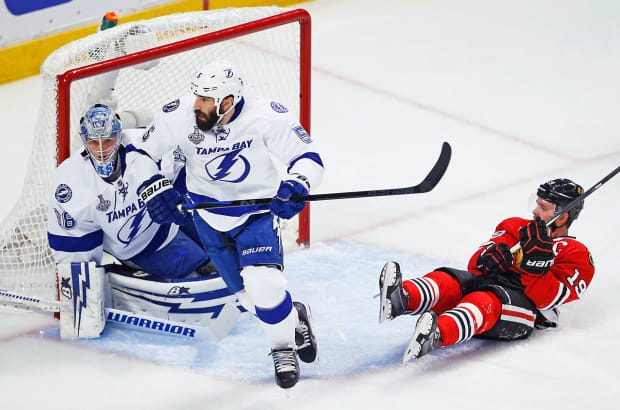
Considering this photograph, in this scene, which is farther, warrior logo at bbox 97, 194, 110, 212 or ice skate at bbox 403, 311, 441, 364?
warrior logo at bbox 97, 194, 110, 212

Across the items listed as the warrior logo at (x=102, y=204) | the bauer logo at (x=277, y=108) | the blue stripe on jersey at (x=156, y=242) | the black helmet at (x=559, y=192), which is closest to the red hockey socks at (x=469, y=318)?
the black helmet at (x=559, y=192)

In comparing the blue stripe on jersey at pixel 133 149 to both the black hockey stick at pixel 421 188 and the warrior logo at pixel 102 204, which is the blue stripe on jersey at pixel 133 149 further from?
the black hockey stick at pixel 421 188

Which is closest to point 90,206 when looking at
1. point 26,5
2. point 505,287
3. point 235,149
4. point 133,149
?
point 133,149

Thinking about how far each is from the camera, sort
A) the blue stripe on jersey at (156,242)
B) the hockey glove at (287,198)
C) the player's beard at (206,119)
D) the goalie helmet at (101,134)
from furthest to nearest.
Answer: the blue stripe on jersey at (156,242) → the goalie helmet at (101,134) → the player's beard at (206,119) → the hockey glove at (287,198)

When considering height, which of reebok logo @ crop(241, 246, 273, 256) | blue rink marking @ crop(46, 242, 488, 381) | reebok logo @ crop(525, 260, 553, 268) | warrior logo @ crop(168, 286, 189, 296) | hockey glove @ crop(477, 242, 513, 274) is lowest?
blue rink marking @ crop(46, 242, 488, 381)

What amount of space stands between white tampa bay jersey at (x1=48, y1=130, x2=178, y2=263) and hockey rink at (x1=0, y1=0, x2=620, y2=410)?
12.5 inches

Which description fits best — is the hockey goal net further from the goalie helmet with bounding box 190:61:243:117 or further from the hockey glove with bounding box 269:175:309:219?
the hockey glove with bounding box 269:175:309:219

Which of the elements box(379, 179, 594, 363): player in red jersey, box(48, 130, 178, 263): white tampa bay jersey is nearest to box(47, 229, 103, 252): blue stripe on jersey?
box(48, 130, 178, 263): white tampa bay jersey

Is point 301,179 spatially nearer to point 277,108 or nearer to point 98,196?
point 277,108

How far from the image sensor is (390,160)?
535 centimetres

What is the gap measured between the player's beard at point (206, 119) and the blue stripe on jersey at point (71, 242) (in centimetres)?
67

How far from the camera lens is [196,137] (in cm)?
346

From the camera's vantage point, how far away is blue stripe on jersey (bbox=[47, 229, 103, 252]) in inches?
148

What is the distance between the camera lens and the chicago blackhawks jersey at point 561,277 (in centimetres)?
365
